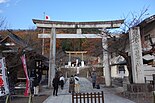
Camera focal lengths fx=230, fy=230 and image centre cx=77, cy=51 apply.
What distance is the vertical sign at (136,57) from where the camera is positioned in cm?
1678

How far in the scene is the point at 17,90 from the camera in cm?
2003

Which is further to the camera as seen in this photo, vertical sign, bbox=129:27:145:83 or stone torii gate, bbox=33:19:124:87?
stone torii gate, bbox=33:19:124:87

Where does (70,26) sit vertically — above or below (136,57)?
above

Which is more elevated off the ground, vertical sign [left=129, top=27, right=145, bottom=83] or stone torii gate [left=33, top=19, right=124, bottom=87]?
stone torii gate [left=33, top=19, right=124, bottom=87]

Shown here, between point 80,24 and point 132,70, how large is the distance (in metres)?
11.0

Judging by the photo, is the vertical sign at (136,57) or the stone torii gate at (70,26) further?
the stone torii gate at (70,26)

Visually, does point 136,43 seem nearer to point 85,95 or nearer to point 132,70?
point 132,70

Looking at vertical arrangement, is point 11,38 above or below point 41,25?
below

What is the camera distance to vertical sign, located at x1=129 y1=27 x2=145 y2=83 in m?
16.8

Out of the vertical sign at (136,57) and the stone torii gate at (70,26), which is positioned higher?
the stone torii gate at (70,26)

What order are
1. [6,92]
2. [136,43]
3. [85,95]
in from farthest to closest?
[136,43], [85,95], [6,92]

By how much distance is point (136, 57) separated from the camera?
17156 millimetres

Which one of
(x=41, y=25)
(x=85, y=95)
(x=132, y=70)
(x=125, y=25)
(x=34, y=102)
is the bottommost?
(x=34, y=102)

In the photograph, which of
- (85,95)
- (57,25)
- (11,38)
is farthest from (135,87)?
(57,25)
